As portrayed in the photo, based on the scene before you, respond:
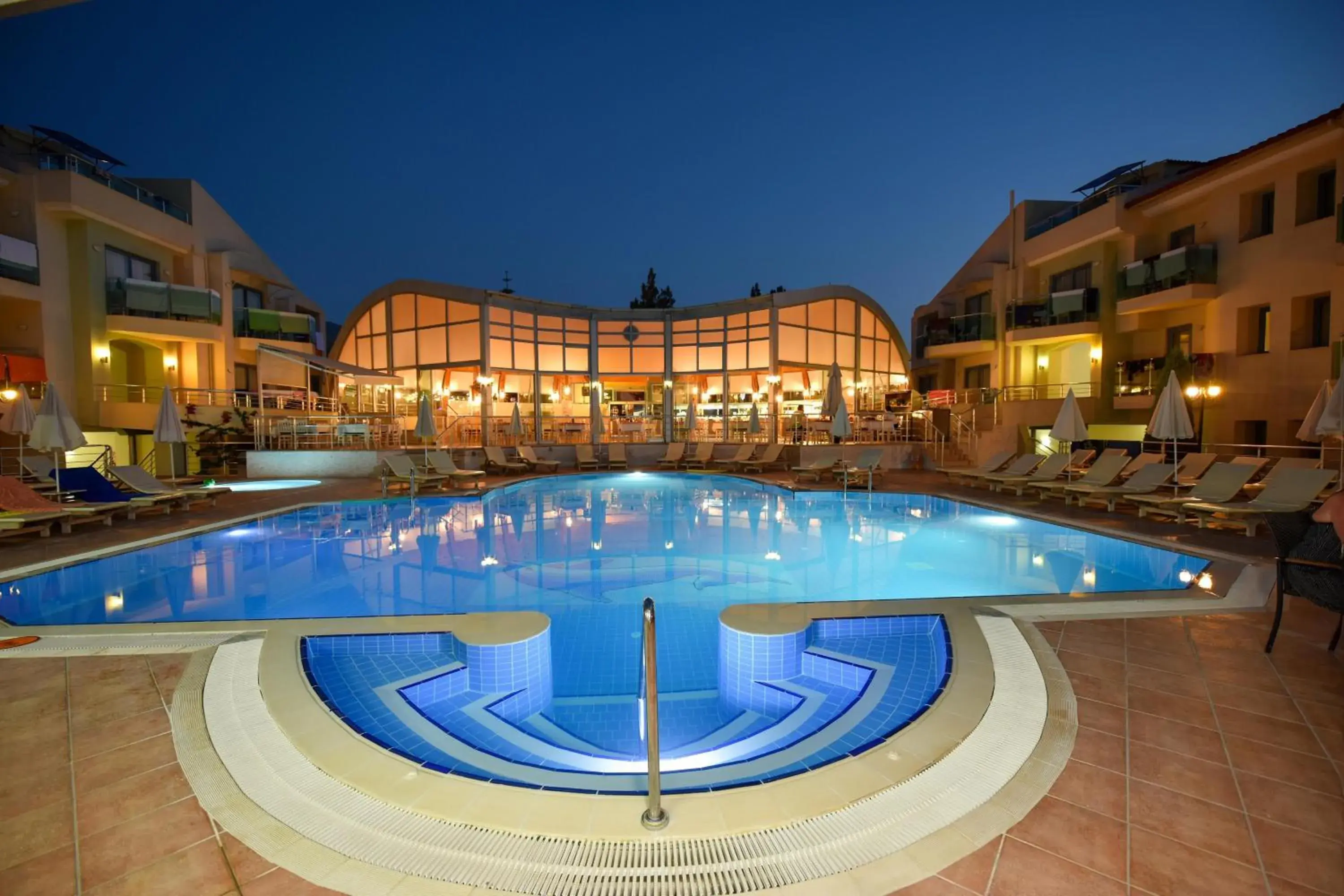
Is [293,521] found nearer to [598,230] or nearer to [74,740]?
[74,740]

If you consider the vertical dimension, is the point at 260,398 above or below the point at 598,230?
below

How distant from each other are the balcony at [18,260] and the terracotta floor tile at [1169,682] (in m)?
19.5

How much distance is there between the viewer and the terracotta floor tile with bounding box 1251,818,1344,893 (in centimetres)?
186

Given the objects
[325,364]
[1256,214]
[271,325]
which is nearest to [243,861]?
[325,364]

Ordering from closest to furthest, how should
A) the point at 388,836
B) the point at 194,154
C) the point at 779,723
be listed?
the point at 388,836 < the point at 779,723 < the point at 194,154

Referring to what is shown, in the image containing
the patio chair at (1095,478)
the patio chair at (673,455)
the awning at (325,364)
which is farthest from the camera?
the patio chair at (673,455)

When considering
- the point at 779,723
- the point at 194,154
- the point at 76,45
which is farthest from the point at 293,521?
the point at 194,154

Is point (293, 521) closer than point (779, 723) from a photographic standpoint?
No

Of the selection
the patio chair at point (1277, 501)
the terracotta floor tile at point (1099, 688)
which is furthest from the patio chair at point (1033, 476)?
the terracotta floor tile at point (1099, 688)

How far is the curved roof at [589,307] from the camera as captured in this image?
20031mm

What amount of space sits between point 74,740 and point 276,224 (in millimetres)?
107295

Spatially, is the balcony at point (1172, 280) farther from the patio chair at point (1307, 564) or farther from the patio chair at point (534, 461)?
the patio chair at point (534, 461)

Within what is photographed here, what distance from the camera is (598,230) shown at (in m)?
96.1

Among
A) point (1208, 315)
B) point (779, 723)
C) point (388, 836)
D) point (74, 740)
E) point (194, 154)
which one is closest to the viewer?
point (388, 836)
